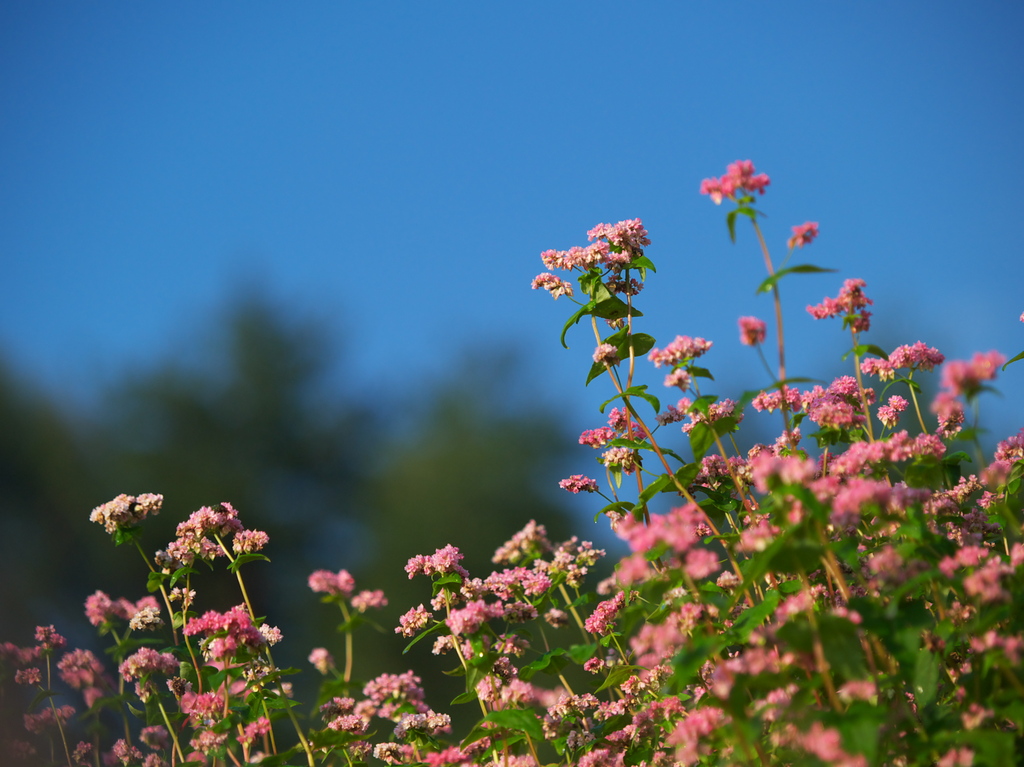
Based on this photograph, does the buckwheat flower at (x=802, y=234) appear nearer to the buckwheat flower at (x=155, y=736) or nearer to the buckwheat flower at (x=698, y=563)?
the buckwheat flower at (x=698, y=563)

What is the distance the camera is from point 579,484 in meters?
4.18

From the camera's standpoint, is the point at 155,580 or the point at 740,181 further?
the point at 155,580

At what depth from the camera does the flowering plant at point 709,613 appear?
2186mm

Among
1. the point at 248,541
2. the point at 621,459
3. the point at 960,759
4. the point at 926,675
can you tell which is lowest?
the point at 960,759

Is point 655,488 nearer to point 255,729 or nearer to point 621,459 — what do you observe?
point 621,459

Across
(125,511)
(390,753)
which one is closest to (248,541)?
(125,511)

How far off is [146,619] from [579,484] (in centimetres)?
234

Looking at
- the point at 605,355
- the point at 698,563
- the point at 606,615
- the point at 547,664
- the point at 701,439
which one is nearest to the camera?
the point at 698,563

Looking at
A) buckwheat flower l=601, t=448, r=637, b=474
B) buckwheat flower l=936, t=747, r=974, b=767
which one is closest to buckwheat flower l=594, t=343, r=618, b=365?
buckwheat flower l=601, t=448, r=637, b=474

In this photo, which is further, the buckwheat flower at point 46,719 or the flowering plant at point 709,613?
the buckwheat flower at point 46,719

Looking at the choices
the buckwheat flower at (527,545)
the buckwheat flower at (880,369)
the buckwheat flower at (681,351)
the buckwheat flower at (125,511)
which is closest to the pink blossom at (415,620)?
the buckwheat flower at (527,545)

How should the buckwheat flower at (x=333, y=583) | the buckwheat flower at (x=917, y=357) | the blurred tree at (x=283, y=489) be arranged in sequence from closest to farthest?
the buckwheat flower at (x=333, y=583), the buckwheat flower at (x=917, y=357), the blurred tree at (x=283, y=489)

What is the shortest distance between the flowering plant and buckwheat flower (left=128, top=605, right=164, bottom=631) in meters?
0.01

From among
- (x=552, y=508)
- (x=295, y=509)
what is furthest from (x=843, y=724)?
(x=295, y=509)
